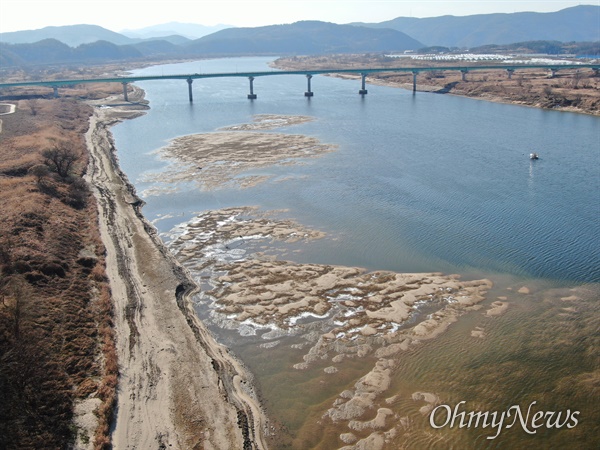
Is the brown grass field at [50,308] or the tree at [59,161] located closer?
the brown grass field at [50,308]

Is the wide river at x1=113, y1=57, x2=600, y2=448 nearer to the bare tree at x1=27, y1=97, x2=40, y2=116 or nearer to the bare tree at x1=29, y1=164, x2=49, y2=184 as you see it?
the bare tree at x1=29, y1=164, x2=49, y2=184

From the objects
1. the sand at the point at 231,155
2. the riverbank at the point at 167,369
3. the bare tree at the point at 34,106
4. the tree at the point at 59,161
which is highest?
the bare tree at the point at 34,106

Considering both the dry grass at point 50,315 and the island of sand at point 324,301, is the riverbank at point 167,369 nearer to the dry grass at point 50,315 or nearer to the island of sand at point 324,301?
the dry grass at point 50,315

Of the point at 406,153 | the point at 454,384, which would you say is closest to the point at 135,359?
the point at 454,384

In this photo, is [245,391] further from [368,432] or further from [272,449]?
[368,432]

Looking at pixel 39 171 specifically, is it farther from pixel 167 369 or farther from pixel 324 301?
pixel 324 301

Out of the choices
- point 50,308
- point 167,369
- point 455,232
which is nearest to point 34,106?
point 50,308

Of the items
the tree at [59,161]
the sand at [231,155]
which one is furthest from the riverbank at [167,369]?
the sand at [231,155]

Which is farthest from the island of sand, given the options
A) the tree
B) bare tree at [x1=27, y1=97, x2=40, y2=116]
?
bare tree at [x1=27, y1=97, x2=40, y2=116]
